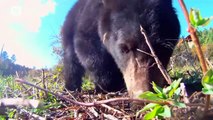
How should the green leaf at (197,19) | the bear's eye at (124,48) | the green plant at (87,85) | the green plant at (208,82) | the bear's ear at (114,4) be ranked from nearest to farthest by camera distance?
1. the green leaf at (197,19)
2. the green plant at (208,82)
3. the bear's eye at (124,48)
4. the bear's ear at (114,4)
5. the green plant at (87,85)

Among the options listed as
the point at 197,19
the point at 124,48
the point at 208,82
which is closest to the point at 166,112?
the point at 208,82

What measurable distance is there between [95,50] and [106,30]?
0.53m

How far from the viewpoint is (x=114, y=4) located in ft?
14.9

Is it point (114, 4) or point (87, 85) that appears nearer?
point (114, 4)

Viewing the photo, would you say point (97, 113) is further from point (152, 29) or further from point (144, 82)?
point (152, 29)

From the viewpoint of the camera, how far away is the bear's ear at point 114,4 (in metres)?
4.43

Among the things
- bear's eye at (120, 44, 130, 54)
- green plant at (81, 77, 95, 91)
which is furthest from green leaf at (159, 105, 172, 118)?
green plant at (81, 77, 95, 91)

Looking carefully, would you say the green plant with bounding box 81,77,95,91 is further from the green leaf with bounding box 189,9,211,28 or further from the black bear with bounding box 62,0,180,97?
the green leaf with bounding box 189,9,211,28

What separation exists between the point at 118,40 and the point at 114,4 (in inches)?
21.6

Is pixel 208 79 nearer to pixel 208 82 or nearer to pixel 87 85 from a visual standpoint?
pixel 208 82

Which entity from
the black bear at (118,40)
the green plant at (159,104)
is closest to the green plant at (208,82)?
the green plant at (159,104)

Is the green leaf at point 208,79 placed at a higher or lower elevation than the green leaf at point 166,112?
higher

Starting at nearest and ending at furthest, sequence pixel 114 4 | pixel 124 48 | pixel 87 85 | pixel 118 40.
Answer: pixel 124 48 → pixel 118 40 → pixel 114 4 → pixel 87 85

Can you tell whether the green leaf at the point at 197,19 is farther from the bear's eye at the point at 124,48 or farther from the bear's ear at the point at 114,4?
the bear's ear at the point at 114,4
